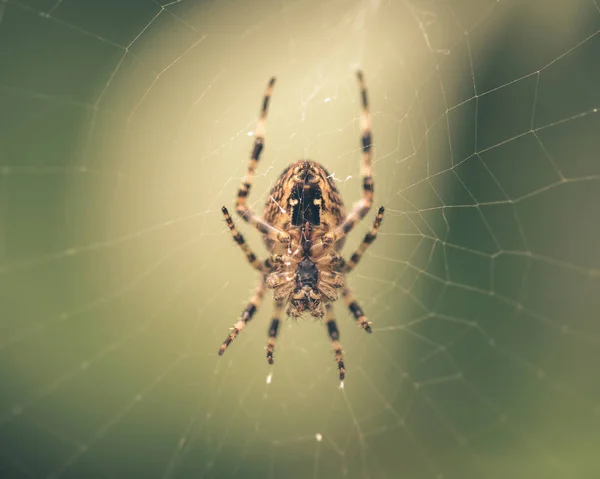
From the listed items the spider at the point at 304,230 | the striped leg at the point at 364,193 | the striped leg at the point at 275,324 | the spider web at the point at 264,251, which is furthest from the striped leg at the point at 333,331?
the striped leg at the point at 364,193

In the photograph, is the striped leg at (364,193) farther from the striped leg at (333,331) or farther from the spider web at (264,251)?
the striped leg at (333,331)

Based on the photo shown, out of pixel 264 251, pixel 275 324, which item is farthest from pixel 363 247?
pixel 264 251

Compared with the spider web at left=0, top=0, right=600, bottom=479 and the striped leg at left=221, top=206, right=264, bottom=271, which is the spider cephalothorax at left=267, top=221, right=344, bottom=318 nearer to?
the striped leg at left=221, top=206, right=264, bottom=271

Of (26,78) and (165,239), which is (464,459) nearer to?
(165,239)

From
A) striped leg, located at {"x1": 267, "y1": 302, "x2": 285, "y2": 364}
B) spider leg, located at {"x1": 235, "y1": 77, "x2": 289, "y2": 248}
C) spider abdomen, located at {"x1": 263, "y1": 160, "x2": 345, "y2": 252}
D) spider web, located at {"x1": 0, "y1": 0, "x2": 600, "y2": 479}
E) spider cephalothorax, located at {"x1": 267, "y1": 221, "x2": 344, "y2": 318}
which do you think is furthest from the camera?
striped leg, located at {"x1": 267, "y1": 302, "x2": 285, "y2": 364}

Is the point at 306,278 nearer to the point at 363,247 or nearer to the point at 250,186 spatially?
the point at 363,247

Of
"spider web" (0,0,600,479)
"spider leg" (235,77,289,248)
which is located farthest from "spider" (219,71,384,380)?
"spider web" (0,0,600,479)

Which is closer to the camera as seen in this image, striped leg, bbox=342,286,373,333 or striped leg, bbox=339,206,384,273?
striped leg, bbox=339,206,384,273
